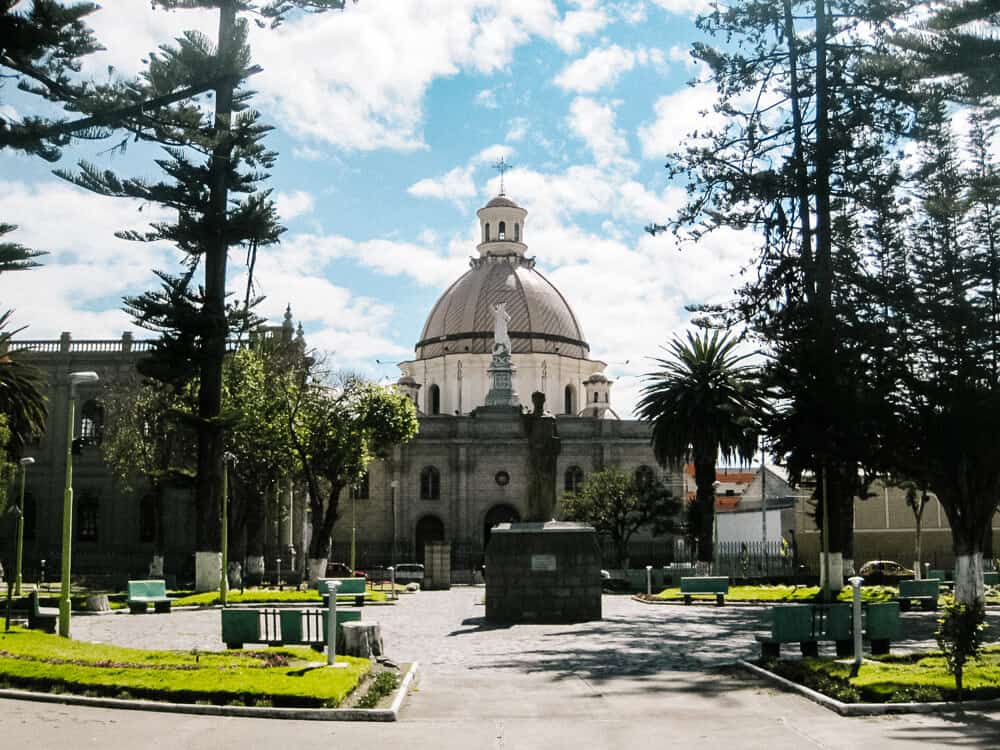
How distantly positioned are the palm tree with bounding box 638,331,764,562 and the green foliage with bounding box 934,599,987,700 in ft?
92.2

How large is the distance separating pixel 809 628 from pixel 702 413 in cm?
2631

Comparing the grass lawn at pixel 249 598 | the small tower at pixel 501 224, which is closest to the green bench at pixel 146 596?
the grass lawn at pixel 249 598

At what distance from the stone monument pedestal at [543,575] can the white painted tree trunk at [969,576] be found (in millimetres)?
6966

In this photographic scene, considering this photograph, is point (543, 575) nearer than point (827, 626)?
No

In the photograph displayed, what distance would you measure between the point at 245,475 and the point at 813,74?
24654mm

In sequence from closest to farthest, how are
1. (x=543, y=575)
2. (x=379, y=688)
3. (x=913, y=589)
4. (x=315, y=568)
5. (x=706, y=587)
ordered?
(x=379, y=688) → (x=543, y=575) → (x=913, y=589) → (x=706, y=587) → (x=315, y=568)

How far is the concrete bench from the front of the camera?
15336mm

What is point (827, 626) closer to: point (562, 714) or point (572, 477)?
point (562, 714)

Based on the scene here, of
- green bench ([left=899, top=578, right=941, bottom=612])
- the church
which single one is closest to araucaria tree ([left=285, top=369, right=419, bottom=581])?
the church

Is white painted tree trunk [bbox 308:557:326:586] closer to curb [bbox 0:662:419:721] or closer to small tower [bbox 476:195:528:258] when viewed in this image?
curb [bbox 0:662:419:721]

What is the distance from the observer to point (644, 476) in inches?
2378

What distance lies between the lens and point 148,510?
55.2m

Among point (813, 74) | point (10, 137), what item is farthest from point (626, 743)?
point (813, 74)

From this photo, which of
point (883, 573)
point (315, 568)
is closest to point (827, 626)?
point (883, 573)
